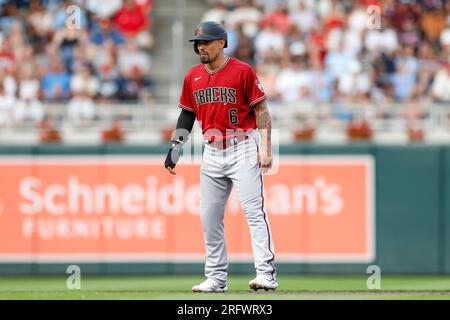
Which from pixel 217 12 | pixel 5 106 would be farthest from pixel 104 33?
pixel 5 106

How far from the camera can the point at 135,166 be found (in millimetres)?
14023

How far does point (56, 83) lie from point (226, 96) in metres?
6.98

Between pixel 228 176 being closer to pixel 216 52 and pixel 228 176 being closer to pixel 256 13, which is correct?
pixel 216 52

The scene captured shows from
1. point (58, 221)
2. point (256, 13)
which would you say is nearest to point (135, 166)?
point (58, 221)

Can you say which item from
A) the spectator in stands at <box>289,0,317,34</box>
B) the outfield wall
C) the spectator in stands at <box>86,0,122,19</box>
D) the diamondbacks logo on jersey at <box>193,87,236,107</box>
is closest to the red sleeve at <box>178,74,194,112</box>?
the diamondbacks logo on jersey at <box>193,87,236,107</box>

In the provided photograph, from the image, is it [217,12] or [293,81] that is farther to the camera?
[217,12]

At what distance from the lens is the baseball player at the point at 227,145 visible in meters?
8.35

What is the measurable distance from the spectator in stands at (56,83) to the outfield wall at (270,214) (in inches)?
45.1

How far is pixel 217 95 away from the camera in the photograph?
331 inches

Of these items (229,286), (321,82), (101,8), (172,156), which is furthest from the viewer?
(101,8)

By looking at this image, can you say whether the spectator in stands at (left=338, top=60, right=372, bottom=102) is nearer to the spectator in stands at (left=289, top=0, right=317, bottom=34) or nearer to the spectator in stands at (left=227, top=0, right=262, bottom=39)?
the spectator in stands at (left=289, top=0, right=317, bottom=34)

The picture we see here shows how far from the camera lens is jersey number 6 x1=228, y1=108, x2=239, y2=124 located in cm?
841

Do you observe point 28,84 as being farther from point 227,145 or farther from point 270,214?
point 227,145

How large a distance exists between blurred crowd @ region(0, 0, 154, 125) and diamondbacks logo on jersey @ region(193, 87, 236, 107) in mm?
5978
